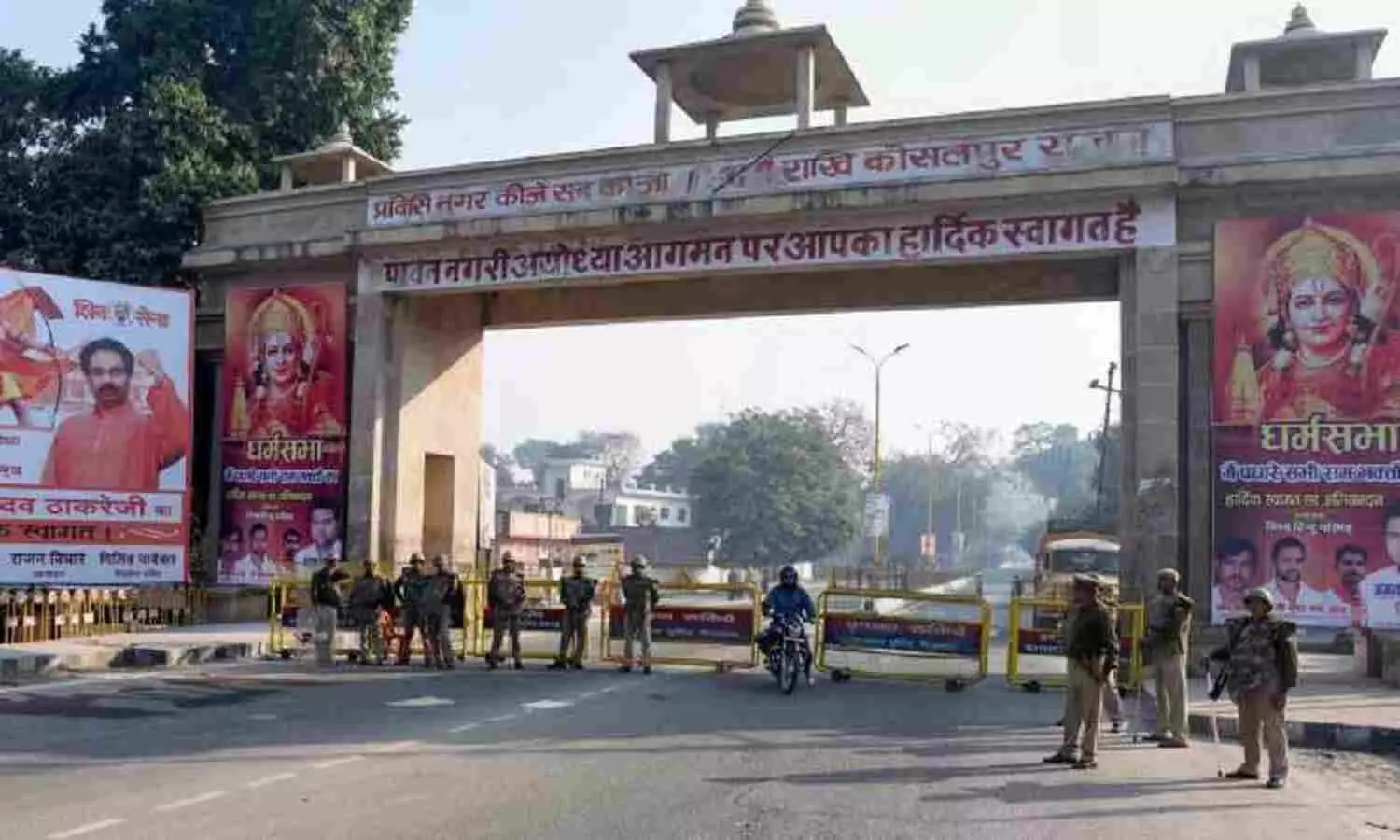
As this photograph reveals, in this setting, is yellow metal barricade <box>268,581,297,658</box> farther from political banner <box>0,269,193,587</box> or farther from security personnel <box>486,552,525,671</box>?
security personnel <box>486,552,525,671</box>

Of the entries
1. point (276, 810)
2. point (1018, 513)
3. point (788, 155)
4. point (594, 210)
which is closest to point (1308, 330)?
point (788, 155)

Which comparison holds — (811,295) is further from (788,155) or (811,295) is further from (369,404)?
(369,404)

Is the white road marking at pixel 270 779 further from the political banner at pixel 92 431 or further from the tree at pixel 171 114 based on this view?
the tree at pixel 171 114

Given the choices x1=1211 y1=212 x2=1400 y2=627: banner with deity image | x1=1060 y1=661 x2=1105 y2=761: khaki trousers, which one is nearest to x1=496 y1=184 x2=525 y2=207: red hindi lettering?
x1=1211 y1=212 x2=1400 y2=627: banner with deity image

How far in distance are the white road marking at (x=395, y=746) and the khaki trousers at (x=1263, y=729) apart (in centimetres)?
642

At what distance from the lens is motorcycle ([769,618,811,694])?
14.8 meters

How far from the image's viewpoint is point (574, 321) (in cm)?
2316

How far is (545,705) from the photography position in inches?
523

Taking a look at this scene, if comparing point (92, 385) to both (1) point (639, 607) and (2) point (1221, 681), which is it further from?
(2) point (1221, 681)

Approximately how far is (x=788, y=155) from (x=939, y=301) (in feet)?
11.6

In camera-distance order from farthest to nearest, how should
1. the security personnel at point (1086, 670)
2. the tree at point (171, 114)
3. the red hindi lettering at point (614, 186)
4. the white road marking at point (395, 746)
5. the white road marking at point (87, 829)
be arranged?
the tree at point (171, 114), the red hindi lettering at point (614, 186), the security personnel at point (1086, 670), the white road marking at point (395, 746), the white road marking at point (87, 829)

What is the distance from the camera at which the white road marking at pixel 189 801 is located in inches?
300

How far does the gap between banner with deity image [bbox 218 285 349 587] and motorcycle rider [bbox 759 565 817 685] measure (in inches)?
361

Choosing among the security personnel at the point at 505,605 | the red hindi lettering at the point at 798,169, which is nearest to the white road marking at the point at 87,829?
the security personnel at the point at 505,605
